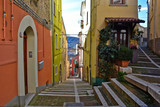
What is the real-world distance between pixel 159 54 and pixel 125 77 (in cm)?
527

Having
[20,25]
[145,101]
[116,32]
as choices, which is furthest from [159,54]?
[20,25]

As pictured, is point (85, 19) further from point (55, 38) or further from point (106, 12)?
point (106, 12)

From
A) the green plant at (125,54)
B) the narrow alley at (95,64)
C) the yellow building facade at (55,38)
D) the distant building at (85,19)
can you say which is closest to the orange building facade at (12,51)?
the narrow alley at (95,64)

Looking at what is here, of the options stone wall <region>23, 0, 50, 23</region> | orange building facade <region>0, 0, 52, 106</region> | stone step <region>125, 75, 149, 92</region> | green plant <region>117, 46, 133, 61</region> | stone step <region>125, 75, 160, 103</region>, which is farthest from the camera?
green plant <region>117, 46, 133, 61</region>

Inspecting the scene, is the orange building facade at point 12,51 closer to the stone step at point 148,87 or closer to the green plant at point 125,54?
the stone step at point 148,87

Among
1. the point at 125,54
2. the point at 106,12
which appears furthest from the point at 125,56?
the point at 106,12

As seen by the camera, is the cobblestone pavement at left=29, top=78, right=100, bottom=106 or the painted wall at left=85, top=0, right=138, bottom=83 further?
the painted wall at left=85, top=0, right=138, bottom=83

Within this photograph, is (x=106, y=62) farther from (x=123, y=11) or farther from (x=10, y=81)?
(x=10, y=81)

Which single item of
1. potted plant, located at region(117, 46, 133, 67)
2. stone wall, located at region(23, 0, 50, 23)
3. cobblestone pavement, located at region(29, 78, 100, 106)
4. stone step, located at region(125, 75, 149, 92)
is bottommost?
Result: cobblestone pavement, located at region(29, 78, 100, 106)

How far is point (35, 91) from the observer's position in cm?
581

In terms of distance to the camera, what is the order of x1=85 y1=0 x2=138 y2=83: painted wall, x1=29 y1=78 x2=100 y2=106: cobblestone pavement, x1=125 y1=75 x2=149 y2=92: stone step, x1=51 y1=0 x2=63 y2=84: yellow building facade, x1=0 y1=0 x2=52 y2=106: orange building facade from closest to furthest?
x1=0 y1=0 x2=52 y2=106: orange building facade < x1=125 y1=75 x2=149 y2=92: stone step < x1=29 y1=78 x2=100 y2=106: cobblestone pavement < x1=85 y1=0 x2=138 y2=83: painted wall < x1=51 y1=0 x2=63 y2=84: yellow building facade

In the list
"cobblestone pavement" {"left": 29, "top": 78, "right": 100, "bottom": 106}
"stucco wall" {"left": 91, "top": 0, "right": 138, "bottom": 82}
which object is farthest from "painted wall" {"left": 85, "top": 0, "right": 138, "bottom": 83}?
"cobblestone pavement" {"left": 29, "top": 78, "right": 100, "bottom": 106}

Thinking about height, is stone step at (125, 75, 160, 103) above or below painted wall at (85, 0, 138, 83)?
below

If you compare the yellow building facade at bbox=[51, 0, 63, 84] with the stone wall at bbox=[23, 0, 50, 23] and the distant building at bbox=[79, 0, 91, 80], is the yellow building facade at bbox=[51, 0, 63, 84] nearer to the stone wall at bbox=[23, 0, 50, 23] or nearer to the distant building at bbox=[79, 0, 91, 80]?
the distant building at bbox=[79, 0, 91, 80]
